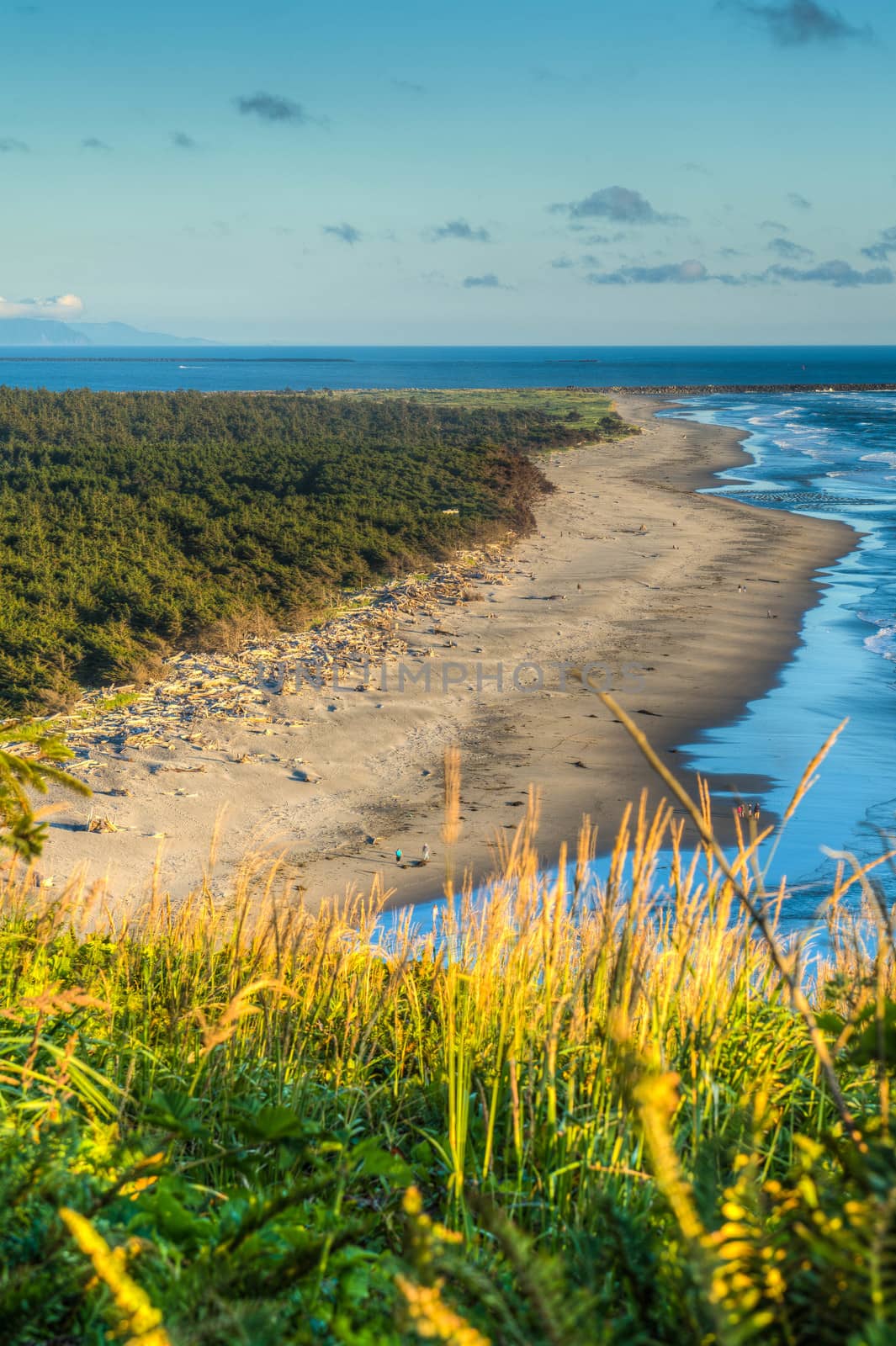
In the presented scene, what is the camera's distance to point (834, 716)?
1488 cm

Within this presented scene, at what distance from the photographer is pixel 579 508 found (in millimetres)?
32719

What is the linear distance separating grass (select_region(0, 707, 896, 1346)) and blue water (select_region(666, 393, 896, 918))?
0.69 metres

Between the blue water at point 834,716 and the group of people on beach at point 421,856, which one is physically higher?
the blue water at point 834,716

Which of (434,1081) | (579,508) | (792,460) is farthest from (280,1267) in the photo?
(792,460)

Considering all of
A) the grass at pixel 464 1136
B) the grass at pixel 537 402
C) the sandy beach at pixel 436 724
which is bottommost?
the sandy beach at pixel 436 724

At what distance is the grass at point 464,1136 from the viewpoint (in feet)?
4.56

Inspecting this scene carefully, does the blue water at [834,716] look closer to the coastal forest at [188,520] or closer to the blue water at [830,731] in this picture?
the blue water at [830,731]

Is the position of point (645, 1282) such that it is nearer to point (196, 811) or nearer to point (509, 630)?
point (196, 811)

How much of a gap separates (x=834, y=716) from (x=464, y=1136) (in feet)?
44.2

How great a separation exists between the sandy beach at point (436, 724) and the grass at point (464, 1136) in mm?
801

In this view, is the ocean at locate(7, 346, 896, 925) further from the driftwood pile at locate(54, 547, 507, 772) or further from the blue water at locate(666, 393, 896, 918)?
the driftwood pile at locate(54, 547, 507, 772)

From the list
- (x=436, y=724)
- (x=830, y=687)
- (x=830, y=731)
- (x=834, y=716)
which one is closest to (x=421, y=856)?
(x=436, y=724)

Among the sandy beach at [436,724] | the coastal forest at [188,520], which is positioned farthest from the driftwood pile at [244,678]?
Answer: the coastal forest at [188,520]

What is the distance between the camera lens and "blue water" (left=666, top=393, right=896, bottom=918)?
1070cm
